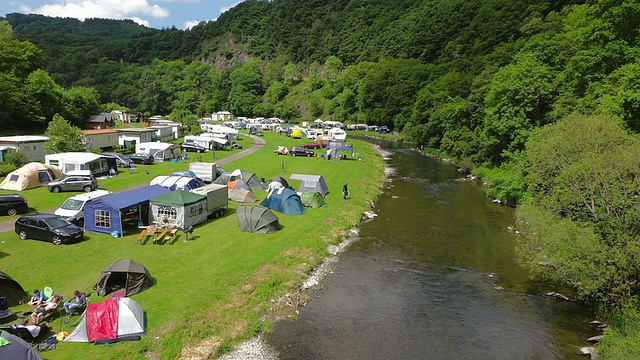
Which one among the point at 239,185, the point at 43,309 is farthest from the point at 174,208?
the point at 43,309

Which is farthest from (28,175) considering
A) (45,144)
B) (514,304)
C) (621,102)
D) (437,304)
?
(621,102)

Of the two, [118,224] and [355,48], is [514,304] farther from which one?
[355,48]

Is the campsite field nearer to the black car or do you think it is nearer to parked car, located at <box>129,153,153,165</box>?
the black car

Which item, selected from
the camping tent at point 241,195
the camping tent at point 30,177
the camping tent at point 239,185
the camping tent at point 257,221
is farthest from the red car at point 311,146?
the camping tent at point 257,221

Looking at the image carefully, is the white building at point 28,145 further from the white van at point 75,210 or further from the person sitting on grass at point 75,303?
the person sitting on grass at point 75,303

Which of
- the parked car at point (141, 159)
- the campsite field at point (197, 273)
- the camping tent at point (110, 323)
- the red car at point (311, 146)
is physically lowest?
the campsite field at point (197, 273)

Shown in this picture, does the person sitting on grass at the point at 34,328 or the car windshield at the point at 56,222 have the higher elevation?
the car windshield at the point at 56,222
